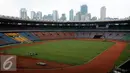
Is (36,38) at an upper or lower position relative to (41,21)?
lower

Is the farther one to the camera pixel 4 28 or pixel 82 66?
pixel 4 28

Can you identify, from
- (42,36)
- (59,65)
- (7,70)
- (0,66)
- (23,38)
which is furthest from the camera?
(42,36)

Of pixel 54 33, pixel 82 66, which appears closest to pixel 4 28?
pixel 54 33

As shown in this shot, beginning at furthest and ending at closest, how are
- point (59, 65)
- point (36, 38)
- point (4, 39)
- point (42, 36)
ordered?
1. point (42, 36)
2. point (36, 38)
3. point (4, 39)
4. point (59, 65)

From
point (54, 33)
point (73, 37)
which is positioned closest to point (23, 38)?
point (54, 33)

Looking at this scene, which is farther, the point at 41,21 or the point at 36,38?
the point at 41,21

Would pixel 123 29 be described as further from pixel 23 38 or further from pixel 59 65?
pixel 59 65

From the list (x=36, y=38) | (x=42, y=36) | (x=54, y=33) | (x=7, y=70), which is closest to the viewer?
(x=7, y=70)

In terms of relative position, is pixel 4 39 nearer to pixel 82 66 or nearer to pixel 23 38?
pixel 23 38

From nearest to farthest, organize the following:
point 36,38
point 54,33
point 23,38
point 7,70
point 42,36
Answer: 1. point 7,70
2. point 23,38
3. point 36,38
4. point 42,36
5. point 54,33
